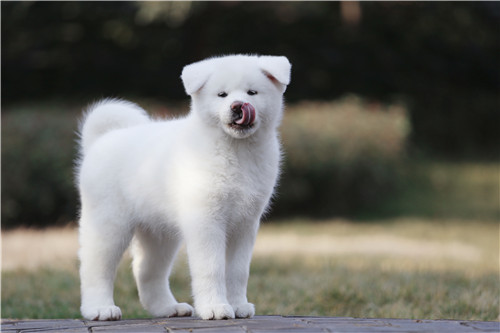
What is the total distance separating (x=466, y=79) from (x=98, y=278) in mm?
15609

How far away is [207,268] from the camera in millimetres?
3906

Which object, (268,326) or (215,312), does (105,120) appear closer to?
(215,312)

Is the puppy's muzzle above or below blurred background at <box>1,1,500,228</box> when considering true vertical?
below

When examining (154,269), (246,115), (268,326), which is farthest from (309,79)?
(268,326)

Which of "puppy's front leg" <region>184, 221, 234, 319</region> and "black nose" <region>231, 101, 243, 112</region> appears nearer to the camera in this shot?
"black nose" <region>231, 101, 243, 112</region>

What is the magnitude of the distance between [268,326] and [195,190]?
87 cm

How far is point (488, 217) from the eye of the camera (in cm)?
1309

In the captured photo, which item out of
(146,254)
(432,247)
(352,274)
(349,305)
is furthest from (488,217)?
(146,254)

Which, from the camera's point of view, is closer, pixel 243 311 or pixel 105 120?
pixel 243 311

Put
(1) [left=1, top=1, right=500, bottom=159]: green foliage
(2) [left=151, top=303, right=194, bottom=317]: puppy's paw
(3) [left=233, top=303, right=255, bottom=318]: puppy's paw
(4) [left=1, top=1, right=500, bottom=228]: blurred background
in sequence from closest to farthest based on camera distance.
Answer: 1. (3) [left=233, top=303, right=255, bottom=318]: puppy's paw
2. (2) [left=151, top=303, right=194, bottom=317]: puppy's paw
3. (4) [left=1, top=1, right=500, bottom=228]: blurred background
4. (1) [left=1, top=1, right=500, bottom=159]: green foliage

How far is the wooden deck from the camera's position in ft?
11.5

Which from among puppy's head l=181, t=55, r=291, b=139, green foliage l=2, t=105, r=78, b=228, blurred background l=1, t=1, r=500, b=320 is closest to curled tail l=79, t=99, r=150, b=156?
puppy's head l=181, t=55, r=291, b=139

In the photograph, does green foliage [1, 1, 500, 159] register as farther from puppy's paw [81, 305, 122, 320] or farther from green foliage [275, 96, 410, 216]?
puppy's paw [81, 305, 122, 320]

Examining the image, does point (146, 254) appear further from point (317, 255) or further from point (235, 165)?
point (317, 255)
